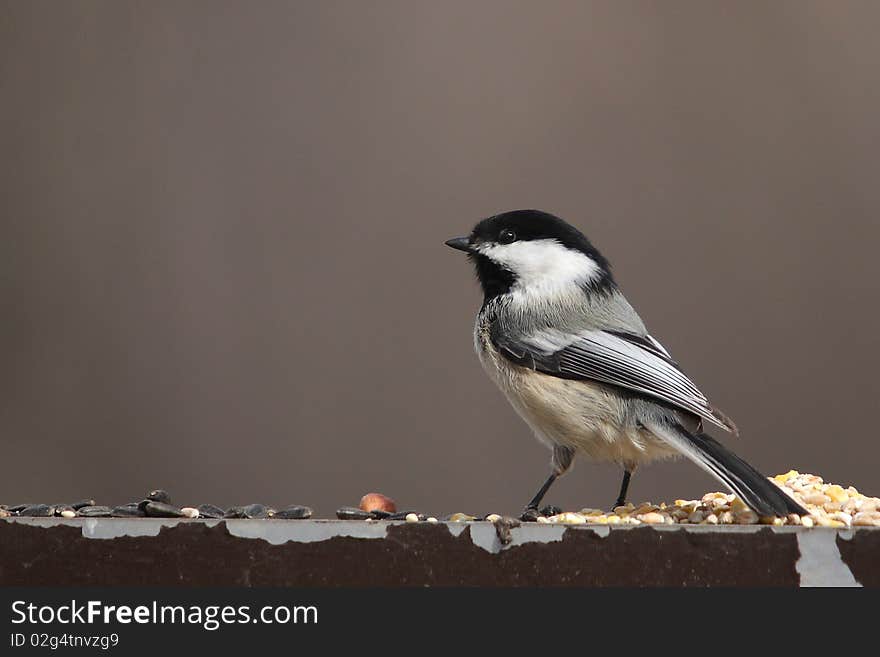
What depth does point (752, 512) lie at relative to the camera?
108cm

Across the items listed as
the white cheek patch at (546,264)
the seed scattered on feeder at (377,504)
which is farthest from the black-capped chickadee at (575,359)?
the seed scattered on feeder at (377,504)

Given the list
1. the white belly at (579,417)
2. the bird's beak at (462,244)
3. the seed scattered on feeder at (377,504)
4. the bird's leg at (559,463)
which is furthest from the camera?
the bird's beak at (462,244)

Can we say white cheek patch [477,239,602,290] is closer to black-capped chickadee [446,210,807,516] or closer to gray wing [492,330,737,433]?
black-capped chickadee [446,210,807,516]

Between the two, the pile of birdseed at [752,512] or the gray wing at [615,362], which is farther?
the gray wing at [615,362]

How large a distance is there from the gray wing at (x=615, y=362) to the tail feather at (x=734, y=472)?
0.04 metres

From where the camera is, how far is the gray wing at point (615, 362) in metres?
1.37

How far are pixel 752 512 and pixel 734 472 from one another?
98mm

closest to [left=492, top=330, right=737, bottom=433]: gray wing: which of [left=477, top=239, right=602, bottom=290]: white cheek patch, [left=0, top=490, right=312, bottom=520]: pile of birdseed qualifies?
[left=477, top=239, right=602, bottom=290]: white cheek patch

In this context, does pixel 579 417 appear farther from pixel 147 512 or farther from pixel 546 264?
pixel 147 512

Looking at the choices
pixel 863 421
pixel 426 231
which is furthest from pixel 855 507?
pixel 426 231

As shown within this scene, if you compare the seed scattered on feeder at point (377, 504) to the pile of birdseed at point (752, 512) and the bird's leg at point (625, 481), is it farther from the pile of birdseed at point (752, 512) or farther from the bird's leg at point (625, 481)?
the bird's leg at point (625, 481)

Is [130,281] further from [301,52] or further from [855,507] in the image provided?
[855,507]

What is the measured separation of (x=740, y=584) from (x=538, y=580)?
0.16m

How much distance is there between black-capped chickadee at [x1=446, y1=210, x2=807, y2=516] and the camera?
4.51 ft
